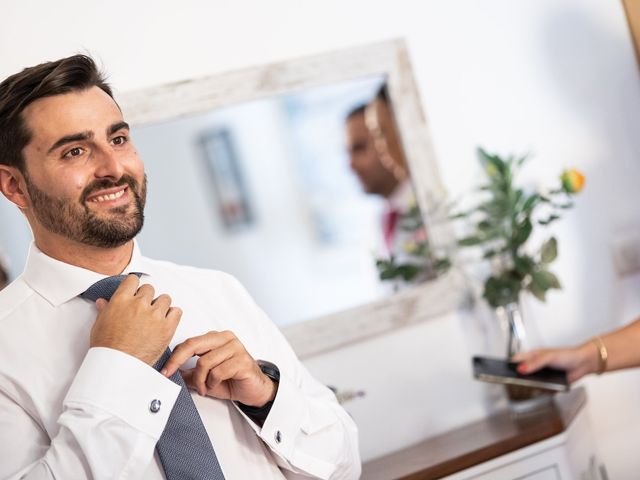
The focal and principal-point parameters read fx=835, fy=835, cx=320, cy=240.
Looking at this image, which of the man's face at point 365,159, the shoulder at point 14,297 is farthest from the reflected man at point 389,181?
the shoulder at point 14,297

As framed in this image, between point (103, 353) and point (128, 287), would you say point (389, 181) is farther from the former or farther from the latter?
point (103, 353)

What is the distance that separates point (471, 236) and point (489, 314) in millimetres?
255

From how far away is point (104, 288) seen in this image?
1.43 metres

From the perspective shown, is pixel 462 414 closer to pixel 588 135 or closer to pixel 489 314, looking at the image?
pixel 489 314

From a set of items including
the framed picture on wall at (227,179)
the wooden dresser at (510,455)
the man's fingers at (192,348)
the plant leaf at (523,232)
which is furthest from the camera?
the plant leaf at (523,232)

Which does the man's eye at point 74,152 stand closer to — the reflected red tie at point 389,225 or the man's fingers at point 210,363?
the man's fingers at point 210,363

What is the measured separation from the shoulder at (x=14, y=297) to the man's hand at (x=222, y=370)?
295 mm

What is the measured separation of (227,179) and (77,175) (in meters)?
0.78

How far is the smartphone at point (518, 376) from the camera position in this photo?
208 cm

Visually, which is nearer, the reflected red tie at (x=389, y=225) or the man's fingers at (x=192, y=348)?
the man's fingers at (x=192, y=348)

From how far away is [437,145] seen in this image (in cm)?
249

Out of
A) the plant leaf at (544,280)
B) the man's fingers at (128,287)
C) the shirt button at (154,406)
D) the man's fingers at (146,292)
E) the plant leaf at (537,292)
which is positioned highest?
the man's fingers at (128,287)

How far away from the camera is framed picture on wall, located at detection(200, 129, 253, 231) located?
2.17m

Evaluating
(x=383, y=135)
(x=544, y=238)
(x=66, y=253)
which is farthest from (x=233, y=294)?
(x=544, y=238)
